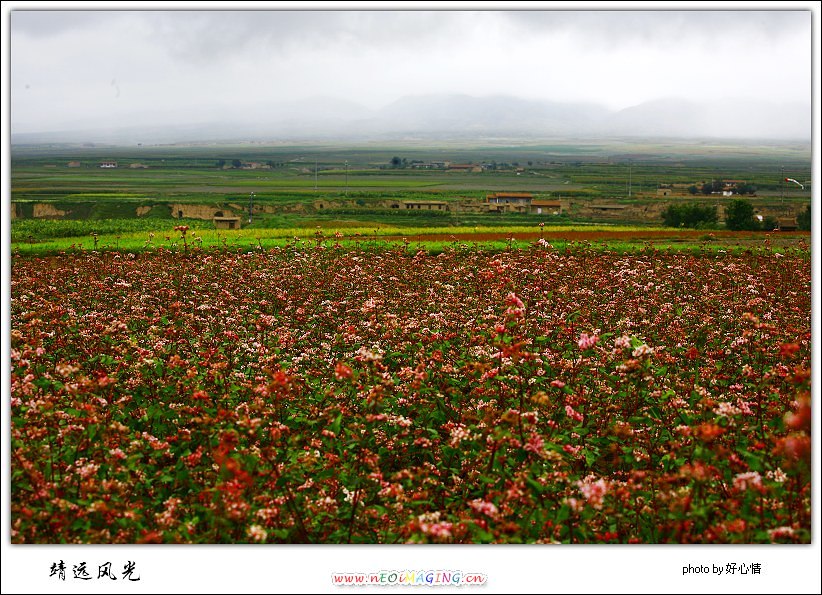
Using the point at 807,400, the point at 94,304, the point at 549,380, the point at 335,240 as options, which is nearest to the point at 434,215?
the point at 335,240

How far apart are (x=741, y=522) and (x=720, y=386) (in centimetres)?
301

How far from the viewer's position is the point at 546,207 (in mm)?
22250

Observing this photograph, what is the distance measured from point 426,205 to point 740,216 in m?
16.8

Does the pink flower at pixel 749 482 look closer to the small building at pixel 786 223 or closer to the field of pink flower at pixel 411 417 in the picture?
the field of pink flower at pixel 411 417

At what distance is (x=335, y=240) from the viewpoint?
57.3 ft

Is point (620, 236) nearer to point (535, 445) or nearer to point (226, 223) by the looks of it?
point (226, 223)

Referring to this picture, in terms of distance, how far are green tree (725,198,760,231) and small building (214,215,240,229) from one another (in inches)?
496

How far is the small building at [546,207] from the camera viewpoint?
821 inches

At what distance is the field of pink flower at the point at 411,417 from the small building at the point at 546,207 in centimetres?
1109

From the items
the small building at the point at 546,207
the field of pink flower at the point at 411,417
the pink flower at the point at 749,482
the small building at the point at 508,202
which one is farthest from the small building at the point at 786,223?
the small building at the point at 508,202

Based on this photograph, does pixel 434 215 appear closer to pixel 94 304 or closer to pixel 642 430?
pixel 94 304

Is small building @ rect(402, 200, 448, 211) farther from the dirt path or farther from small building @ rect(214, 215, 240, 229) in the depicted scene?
the dirt path

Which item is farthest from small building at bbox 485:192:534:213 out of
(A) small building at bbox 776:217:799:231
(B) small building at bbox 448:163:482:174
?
(B) small building at bbox 448:163:482:174

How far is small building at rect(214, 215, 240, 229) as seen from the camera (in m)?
20.3
